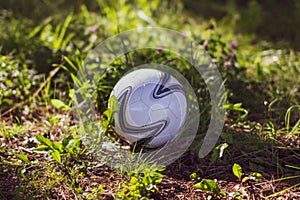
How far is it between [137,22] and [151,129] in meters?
1.99

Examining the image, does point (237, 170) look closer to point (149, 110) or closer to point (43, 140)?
point (149, 110)

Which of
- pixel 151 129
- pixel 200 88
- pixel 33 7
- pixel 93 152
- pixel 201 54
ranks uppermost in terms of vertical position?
pixel 33 7

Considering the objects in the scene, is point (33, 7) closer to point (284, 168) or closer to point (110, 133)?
point (110, 133)

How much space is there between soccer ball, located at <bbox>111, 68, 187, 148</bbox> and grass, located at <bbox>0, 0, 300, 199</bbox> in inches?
4.7

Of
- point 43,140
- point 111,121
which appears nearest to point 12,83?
point 43,140

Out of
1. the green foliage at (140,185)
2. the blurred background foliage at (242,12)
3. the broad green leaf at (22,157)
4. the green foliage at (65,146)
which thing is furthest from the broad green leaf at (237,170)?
the blurred background foliage at (242,12)

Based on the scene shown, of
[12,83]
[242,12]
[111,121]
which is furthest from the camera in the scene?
[242,12]

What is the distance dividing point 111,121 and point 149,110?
10.1 inches

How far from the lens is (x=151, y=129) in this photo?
2.81 metres

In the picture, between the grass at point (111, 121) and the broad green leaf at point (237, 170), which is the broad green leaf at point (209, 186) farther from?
the broad green leaf at point (237, 170)

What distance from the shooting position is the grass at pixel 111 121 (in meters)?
2.63

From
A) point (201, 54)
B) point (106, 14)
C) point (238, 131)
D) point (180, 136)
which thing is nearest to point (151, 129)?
A: point (180, 136)

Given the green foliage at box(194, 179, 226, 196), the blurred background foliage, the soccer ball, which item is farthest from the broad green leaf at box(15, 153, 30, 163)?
the blurred background foliage

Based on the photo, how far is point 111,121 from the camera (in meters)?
2.88
